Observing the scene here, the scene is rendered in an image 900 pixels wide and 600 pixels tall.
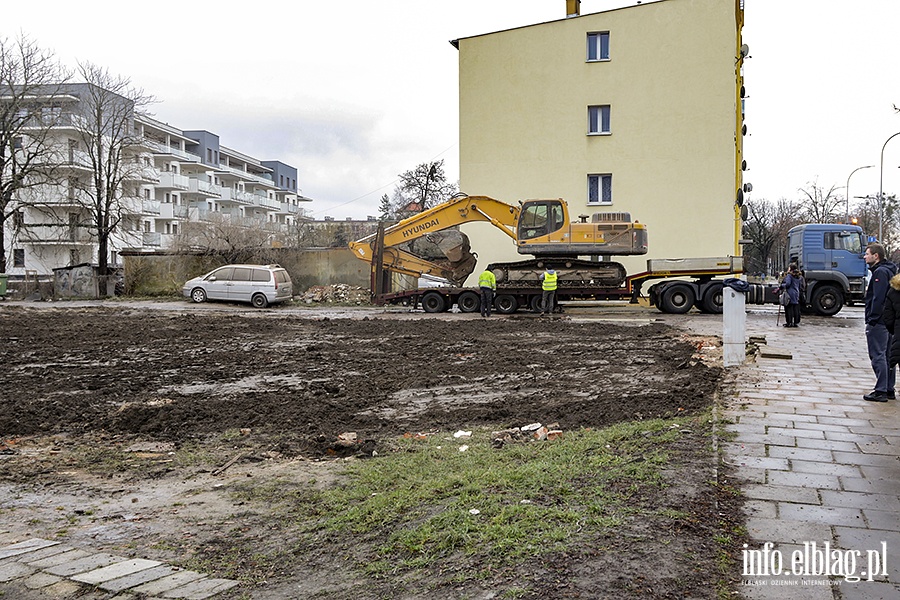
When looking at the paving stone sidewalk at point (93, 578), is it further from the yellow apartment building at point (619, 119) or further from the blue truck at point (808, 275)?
the yellow apartment building at point (619, 119)

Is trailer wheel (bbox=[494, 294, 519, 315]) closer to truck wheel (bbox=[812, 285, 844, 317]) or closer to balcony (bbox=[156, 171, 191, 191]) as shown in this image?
truck wheel (bbox=[812, 285, 844, 317])

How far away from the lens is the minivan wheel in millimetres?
30188

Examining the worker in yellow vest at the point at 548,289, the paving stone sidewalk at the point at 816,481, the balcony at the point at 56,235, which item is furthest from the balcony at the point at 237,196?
the paving stone sidewalk at the point at 816,481

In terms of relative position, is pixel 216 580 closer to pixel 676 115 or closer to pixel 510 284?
pixel 510 284

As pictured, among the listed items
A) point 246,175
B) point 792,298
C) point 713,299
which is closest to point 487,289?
point 713,299

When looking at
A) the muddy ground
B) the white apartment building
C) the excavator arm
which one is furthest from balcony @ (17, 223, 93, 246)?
the muddy ground

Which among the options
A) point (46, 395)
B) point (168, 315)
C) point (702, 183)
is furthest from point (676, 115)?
point (46, 395)

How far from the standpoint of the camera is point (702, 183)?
30.4 metres

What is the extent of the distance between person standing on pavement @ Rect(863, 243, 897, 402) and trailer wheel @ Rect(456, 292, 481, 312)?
1800 centimetres

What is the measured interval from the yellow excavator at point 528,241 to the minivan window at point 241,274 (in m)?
5.79

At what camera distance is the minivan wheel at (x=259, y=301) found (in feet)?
99.0

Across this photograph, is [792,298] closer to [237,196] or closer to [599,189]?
[599,189]

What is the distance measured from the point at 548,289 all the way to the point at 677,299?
4294 mm

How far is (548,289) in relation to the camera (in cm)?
2472
